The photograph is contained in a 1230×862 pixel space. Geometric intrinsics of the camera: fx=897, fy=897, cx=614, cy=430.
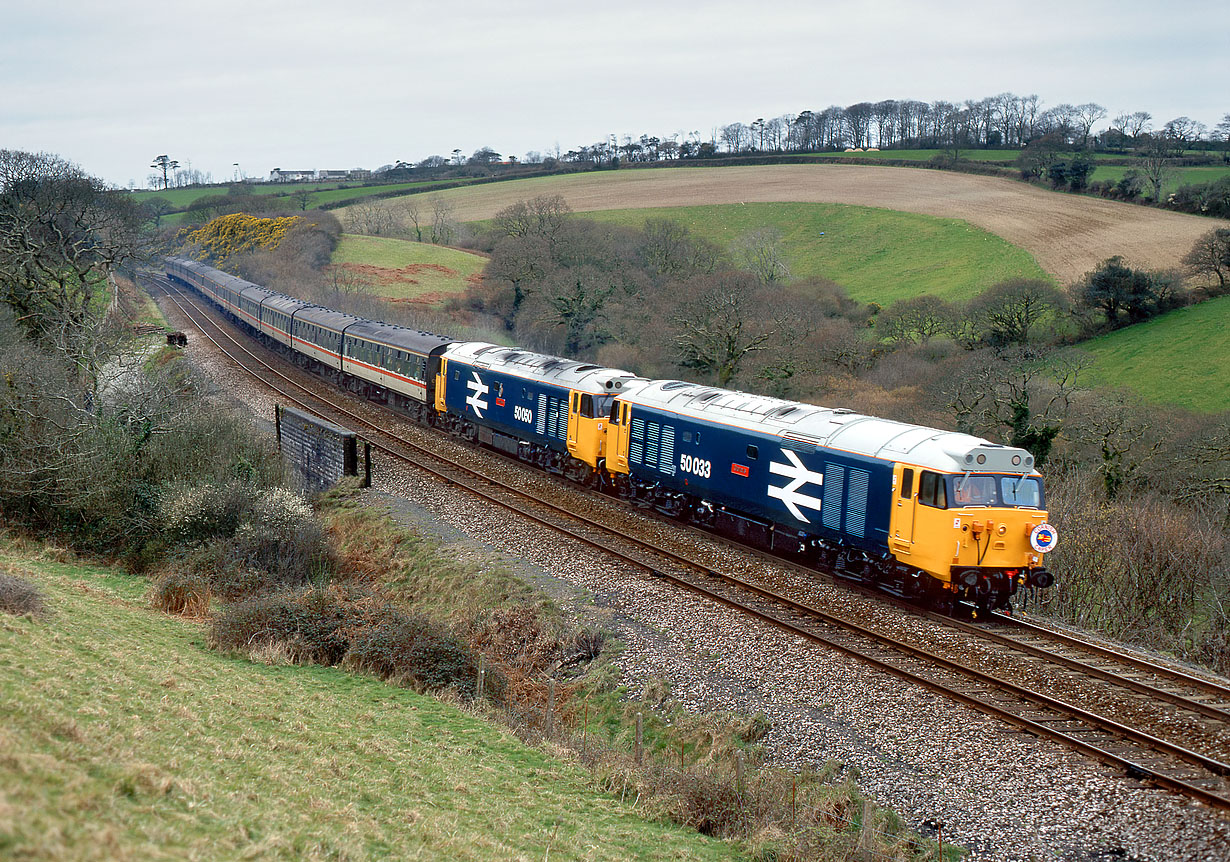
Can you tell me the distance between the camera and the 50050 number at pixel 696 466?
21731mm

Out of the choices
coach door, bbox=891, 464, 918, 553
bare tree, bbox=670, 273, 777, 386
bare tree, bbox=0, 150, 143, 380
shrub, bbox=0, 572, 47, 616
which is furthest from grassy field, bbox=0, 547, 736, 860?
bare tree, bbox=670, 273, 777, 386

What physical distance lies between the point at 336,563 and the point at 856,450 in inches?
495

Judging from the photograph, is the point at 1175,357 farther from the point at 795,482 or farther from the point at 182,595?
the point at 182,595

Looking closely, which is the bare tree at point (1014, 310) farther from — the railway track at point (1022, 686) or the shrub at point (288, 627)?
the shrub at point (288, 627)

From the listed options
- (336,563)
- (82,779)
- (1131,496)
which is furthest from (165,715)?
(1131,496)

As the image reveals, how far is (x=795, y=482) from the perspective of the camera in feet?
63.2

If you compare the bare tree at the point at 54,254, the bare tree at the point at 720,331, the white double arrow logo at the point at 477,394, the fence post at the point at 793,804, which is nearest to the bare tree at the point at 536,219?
the bare tree at the point at 720,331

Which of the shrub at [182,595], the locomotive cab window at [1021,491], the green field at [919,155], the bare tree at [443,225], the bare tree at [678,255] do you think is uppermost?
the green field at [919,155]

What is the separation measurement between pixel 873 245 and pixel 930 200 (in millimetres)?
10754

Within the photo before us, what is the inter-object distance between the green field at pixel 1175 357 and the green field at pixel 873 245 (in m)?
10.0

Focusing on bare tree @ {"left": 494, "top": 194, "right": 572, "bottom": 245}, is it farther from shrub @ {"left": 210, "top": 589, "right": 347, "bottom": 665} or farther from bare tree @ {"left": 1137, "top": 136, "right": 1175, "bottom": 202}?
shrub @ {"left": 210, "top": 589, "right": 347, "bottom": 665}

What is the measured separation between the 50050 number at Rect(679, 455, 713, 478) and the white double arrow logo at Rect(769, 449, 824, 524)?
2202mm

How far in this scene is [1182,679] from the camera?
1407 centimetres

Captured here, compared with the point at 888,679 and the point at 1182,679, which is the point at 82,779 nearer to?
the point at 888,679
